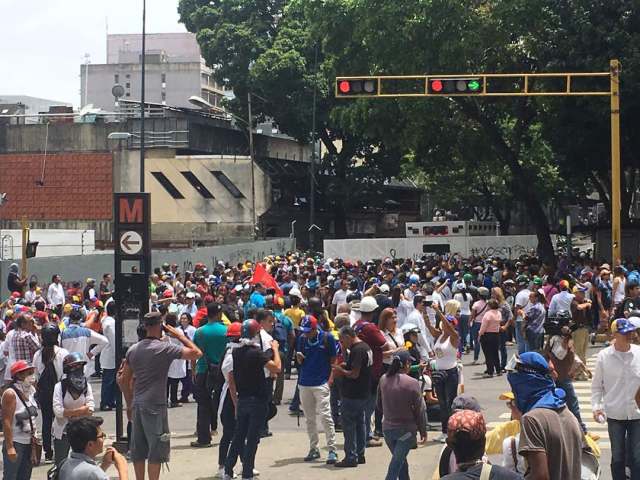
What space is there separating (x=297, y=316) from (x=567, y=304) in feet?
18.3

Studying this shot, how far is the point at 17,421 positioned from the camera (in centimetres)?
981

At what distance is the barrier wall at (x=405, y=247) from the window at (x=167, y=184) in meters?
13.8

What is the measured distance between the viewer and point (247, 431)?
36.7 ft

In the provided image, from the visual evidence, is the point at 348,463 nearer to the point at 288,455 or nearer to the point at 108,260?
the point at 288,455

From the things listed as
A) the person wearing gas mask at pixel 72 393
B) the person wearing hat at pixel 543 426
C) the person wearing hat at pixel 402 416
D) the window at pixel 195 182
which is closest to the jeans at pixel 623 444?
the person wearing hat at pixel 402 416

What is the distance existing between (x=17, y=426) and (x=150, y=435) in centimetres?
128

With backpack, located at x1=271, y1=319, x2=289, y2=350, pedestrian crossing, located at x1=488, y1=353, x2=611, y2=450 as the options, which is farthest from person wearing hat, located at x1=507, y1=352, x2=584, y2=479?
backpack, located at x1=271, y1=319, x2=289, y2=350

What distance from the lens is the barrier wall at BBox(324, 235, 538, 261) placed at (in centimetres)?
4284

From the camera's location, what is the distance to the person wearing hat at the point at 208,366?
13492 millimetres

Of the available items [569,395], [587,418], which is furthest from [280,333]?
[569,395]

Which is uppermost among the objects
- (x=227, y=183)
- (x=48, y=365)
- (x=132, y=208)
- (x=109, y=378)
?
(x=227, y=183)

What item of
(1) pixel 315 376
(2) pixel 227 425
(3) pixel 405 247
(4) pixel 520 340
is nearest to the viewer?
(2) pixel 227 425

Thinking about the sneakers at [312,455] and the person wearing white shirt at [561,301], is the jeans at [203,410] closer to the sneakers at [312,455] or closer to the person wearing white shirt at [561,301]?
the sneakers at [312,455]

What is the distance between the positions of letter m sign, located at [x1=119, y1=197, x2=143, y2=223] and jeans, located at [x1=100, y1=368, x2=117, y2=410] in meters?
4.69
